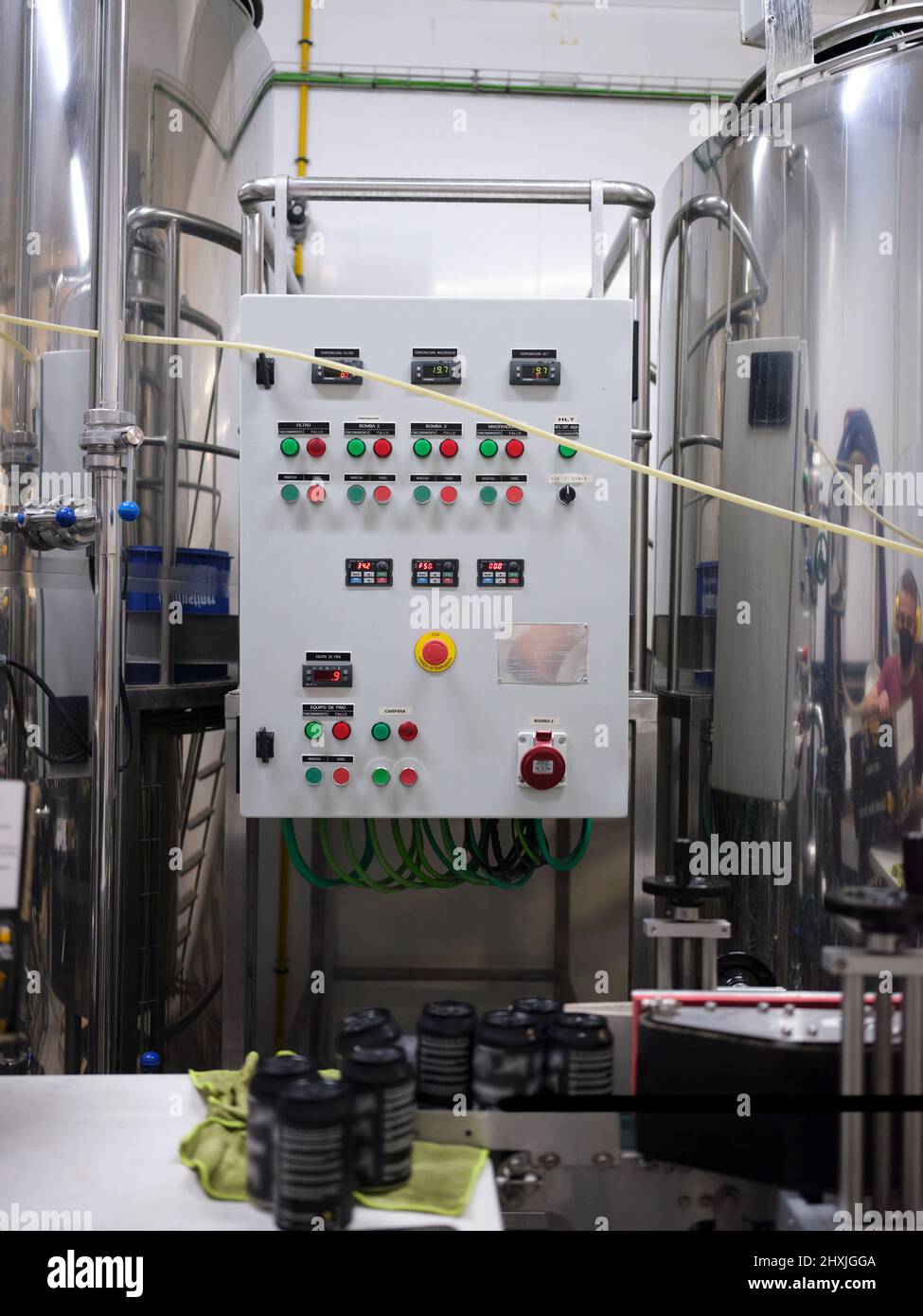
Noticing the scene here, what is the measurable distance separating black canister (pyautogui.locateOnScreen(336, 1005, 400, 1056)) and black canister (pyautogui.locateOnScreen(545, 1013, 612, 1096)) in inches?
5.7

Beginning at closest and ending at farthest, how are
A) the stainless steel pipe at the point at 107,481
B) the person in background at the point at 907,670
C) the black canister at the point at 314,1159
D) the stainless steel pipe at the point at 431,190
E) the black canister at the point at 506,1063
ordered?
the black canister at the point at 314,1159, the black canister at the point at 506,1063, the stainless steel pipe at the point at 107,481, the person in background at the point at 907,670, the stainless steel pipe at the point at 431,190

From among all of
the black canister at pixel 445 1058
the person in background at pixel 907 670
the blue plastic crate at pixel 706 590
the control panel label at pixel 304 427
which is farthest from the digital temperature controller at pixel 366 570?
the black canister at pixel 445 1058

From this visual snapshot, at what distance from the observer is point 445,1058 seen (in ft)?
2.89

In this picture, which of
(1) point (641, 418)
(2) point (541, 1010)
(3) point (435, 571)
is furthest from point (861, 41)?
(2) point (541, 1010)

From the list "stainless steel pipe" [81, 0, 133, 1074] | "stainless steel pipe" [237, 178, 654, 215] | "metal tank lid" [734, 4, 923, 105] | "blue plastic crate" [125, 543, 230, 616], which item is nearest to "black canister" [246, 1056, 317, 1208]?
"stainless steel pipe" [81, 0, 133, 1074]

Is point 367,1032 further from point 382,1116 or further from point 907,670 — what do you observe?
point 907,670

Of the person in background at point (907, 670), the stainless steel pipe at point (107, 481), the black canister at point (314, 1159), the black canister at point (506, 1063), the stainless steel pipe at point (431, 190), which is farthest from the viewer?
the stainless steel pipe at point (431, 190)

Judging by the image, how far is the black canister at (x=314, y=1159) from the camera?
0.76 meters

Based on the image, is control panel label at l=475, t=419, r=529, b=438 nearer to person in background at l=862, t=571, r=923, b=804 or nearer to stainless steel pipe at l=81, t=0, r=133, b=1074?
stainless steel pipe at l=81, t=0, r=133, b=1074

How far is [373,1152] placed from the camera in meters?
0.80

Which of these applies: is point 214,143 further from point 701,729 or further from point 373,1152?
point 373,1152

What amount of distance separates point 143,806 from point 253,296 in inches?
41.6

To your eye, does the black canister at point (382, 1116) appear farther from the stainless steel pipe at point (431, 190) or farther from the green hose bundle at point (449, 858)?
the stainless steel pipe at point (431, 190)

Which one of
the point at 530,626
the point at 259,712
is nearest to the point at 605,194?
the point at 530,626
